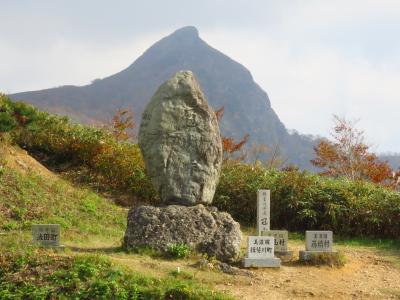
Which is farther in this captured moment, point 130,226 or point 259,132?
point 259,132

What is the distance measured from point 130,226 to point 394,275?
530 cm

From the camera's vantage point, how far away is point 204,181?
1130 cm

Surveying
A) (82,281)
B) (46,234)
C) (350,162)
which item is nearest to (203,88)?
(350,162)

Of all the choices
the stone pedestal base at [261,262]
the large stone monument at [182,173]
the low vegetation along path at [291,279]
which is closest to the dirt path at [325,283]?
the low vegetation along path at [291,279]

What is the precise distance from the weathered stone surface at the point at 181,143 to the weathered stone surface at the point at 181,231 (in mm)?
570

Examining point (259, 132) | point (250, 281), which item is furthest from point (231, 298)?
point (259, 132)

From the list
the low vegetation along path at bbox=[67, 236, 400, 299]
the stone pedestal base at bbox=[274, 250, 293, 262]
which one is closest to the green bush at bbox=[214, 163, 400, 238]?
the low vegetation along path at bbox=[67, 236, 400, 299]

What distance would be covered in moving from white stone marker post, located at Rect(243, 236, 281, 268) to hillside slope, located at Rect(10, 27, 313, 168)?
3904 cm

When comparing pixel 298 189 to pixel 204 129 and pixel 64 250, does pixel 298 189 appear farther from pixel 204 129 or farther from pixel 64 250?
pixel 64 250

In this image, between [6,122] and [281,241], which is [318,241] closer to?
[281,241]

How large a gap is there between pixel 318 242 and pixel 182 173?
3072mm

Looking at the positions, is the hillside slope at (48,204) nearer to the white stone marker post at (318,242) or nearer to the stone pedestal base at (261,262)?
the stone pedestal base at (261,262)

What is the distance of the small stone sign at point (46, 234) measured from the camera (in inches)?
394

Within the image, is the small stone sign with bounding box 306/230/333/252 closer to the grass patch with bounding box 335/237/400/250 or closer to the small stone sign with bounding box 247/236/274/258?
the small stone sign with bounding box 247/236/274/258
